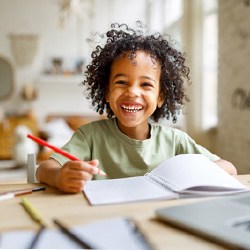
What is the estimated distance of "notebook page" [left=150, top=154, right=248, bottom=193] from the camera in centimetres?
72

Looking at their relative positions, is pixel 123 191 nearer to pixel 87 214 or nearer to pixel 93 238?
pixel 87 214

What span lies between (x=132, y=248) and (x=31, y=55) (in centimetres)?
535

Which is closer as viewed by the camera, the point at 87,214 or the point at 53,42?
the point at 87,214

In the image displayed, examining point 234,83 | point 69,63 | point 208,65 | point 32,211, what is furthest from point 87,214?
point 69,63

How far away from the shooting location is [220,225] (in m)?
0.50

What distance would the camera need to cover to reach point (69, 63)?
5559mm

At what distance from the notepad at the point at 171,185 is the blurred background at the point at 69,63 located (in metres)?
2.44

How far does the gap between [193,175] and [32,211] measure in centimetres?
29

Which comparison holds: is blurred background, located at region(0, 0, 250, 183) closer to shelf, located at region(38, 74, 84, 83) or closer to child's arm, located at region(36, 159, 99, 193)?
shelf, located at region(38, 74, 84, 83)

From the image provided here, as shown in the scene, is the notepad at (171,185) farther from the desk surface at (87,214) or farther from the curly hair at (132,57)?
the curly hair at (132,57)

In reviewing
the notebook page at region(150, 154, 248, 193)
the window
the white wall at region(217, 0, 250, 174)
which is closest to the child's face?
the notebook page at region(150, 154, 248, 193)

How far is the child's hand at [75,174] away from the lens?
70 cm

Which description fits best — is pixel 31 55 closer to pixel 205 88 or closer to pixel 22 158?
pixel 22 158

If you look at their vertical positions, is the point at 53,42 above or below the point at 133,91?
above
